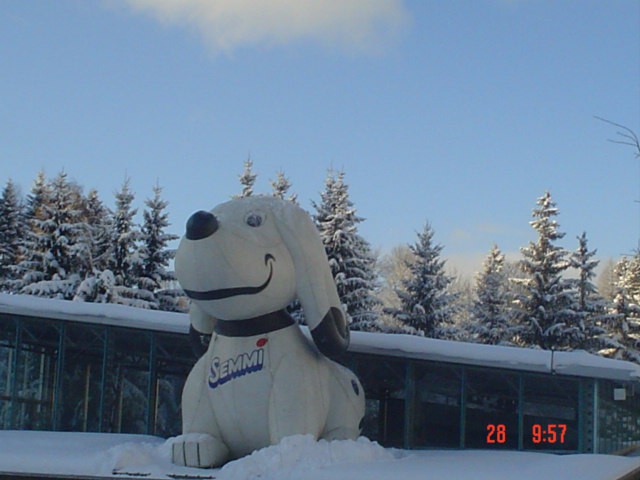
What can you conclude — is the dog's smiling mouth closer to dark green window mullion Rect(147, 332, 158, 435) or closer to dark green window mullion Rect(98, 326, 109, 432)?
dark green window mullion Rect(147, 332, 158, 435)

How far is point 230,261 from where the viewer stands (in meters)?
11.4

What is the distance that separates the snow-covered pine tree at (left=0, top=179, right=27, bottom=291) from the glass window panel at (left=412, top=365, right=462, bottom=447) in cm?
2192

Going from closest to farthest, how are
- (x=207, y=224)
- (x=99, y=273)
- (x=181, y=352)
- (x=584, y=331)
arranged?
(x=207, y=224), (x=181, y=352), (x=99, y=273), (x=584, y=331)

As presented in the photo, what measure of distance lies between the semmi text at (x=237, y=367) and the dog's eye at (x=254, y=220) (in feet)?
5.41

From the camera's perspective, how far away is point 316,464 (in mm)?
Answer: 11164

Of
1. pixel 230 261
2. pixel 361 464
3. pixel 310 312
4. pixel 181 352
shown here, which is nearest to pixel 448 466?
pixel 361 464

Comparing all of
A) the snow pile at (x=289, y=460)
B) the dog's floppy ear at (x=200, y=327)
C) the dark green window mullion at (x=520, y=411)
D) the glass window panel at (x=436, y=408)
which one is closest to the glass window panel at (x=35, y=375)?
the dog's floppy ear at (x=200, y=327)

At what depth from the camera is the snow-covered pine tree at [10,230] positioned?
115 feet

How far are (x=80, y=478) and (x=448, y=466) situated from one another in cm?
506

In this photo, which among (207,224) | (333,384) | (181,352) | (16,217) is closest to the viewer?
(207,224)

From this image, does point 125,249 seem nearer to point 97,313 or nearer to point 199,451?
point 97,313

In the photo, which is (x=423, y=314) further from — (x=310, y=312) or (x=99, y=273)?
(x=310, y=312)

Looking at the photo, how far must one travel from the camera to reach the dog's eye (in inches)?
469

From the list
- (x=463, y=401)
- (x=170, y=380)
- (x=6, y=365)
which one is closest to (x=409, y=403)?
(x=463, y=401)
